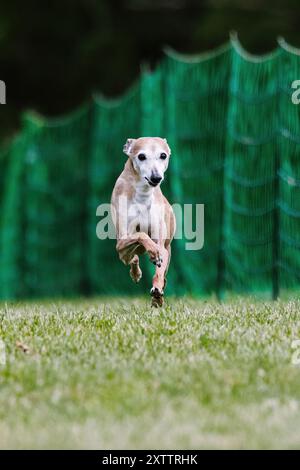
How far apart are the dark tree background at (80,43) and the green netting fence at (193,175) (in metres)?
17.7

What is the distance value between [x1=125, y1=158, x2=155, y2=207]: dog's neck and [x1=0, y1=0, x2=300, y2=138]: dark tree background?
85.6 ft

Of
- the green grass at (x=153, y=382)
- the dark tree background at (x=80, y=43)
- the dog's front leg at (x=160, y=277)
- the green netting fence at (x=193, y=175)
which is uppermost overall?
the dark tree background at (x=80, y=43)

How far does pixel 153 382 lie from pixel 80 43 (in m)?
32.4

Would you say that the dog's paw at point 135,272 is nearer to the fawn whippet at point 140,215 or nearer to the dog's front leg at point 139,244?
the fawn whippet at point 140,215

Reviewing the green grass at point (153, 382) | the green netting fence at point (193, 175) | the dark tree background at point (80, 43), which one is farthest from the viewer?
the dark tree background at point (80, 43)

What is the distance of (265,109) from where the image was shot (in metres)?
12.5

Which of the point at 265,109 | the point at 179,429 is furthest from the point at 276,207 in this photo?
the point at 179,429

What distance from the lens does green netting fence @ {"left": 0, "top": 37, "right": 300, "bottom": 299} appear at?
40.2ft

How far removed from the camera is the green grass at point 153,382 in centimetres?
659

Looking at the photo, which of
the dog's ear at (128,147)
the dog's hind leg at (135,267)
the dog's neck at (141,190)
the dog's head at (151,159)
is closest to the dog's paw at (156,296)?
the dog's hind leg at (135,267)

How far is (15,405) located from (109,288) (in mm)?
9254

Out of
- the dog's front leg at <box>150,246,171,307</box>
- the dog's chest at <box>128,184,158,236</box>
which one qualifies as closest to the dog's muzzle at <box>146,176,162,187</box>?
the dog's chest at <box>128,184,158,236</box>

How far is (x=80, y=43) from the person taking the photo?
128 ft

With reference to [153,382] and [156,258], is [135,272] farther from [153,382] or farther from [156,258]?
[153,382]
